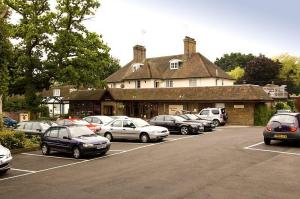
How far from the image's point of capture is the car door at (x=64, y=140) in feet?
59.7

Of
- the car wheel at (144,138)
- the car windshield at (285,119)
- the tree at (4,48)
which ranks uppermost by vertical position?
the tree at (4,48)

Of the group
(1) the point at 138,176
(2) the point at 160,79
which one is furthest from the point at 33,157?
(2) the point at 160,79

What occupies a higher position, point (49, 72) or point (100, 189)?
point (49, 72)

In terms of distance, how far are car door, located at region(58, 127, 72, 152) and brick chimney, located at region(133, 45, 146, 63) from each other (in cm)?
4075

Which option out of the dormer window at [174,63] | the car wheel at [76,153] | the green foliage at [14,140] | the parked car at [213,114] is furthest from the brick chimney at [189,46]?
the car wheel at [76,153]

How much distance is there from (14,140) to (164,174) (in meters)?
11.0

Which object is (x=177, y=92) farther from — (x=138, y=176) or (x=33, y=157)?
(x=138, y=176)

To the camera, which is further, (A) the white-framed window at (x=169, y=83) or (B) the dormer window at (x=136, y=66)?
(B) the dormer window at (x=136, y=66)

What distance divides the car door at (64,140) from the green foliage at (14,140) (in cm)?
337

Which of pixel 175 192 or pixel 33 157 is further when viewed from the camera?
pixel 33 157

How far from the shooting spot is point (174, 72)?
52.5 meters

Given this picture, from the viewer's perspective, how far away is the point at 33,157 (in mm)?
18812

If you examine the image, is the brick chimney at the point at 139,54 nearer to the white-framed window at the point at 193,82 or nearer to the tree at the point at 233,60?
the white-framed window at the point at 193,82

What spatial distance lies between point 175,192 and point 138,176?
8.56 feet
